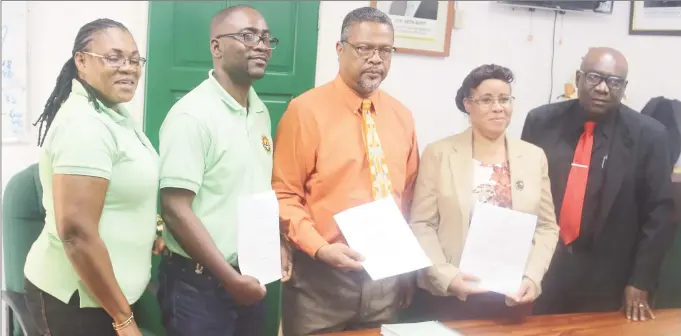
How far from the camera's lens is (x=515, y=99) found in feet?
5.20

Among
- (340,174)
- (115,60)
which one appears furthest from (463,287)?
(115,60)

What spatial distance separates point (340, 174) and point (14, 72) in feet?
2.54

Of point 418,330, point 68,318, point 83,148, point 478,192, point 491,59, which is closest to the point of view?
point 83,148

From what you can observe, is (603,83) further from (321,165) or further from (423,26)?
(321,165)

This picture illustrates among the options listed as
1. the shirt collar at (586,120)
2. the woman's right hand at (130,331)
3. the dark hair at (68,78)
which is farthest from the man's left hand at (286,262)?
the shirt collar at (586,120)

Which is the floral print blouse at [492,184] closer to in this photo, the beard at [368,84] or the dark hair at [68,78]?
the beard at [368,84]

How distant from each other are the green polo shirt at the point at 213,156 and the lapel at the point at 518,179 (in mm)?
672

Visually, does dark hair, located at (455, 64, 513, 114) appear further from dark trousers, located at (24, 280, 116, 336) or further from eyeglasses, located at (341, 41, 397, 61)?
dark trousers, located at (24, 280, 116, 336)

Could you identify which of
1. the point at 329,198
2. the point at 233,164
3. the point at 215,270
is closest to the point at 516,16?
the point at 329,198

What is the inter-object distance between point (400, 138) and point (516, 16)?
51cm

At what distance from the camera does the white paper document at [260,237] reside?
129 centimetres

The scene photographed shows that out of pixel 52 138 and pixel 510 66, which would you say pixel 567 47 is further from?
pixel 52 138

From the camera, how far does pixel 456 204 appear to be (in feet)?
4.79

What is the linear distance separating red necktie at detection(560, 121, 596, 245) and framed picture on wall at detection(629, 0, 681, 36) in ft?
0.97
